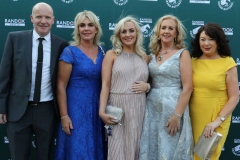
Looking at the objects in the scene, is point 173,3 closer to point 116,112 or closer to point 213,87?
point 213,87

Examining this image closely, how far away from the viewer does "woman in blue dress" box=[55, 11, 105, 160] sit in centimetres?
307

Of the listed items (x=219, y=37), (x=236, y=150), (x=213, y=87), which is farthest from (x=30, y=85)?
(x=236, y=150)

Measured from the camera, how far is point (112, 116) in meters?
2.96

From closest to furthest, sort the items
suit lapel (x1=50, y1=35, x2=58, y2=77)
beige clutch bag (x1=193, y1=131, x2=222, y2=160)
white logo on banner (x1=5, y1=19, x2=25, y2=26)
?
beige clutch bag (x1=193, y1=131, x2=222, y2=160) < suit lapel (x1=50, y1=35, x2=58, y2=77) < white logo on banner (x1=5, y1=19, x2=25, y2=26)

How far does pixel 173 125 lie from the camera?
2912mm

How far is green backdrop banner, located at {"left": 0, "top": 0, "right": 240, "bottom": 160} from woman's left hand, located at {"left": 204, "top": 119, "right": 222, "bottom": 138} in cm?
134

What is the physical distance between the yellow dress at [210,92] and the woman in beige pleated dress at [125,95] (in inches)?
19.9

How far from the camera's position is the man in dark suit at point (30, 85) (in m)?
2.93

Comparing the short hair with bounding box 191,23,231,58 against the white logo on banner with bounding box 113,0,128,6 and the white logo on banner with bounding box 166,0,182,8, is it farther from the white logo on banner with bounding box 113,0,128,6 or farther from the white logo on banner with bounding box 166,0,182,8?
the white logo on banner with bounding box 113,0,128,6

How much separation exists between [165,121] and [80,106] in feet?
2.86

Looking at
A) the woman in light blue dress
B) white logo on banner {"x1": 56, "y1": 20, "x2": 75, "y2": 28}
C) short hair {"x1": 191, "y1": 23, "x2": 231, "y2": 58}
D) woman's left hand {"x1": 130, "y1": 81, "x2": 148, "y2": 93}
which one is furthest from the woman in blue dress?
short hair {"x1": 191, "y1": 23, "x2": 231, "y2": 58}

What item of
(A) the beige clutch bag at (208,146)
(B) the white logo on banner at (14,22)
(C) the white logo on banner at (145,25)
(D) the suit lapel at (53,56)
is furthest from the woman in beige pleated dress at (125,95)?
(B) the white logo on banner at (14,22)

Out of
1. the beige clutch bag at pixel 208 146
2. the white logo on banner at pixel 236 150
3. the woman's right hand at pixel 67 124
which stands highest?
the woman's right hand at pixel 67 124

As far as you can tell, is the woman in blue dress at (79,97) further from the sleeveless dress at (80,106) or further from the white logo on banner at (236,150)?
the white logo on banner at (236,150)
